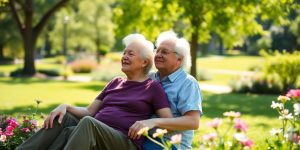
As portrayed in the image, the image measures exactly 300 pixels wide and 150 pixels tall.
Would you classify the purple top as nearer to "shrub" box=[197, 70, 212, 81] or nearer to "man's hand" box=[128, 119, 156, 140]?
"man's hand" box=[128, 119, 156, 140]

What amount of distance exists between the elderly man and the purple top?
0.54ft

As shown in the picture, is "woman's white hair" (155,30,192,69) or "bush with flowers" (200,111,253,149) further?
"woman's white hair" (155,30,192,69)

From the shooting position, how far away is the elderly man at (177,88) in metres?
4.35

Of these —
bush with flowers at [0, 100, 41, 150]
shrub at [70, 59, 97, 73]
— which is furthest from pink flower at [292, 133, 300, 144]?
shrub at [70, 59, 97, 73]

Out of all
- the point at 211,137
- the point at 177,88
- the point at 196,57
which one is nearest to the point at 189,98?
the point at 177,88

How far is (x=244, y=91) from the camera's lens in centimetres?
2250

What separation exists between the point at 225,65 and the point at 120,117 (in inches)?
1696

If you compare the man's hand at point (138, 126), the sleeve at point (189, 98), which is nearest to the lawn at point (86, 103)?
the sleeve at point (189, 98)

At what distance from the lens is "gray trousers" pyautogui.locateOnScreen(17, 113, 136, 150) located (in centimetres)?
385

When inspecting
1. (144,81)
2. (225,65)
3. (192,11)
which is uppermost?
(192,11)

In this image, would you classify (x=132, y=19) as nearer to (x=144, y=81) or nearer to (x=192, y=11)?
(x=192, y=11)

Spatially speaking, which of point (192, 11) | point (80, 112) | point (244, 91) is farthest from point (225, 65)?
point (80, 112)

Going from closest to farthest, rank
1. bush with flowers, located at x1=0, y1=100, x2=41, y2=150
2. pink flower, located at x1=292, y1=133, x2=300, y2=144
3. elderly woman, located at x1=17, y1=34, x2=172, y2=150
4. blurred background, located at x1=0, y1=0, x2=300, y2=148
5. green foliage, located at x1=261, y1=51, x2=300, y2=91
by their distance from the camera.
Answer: pink flower, located at x1=292, y1=133, x2=300, y2=144 → elderly woman, located at x1=17, y1=34, x2=172, y2=150 → bush with flowers, located at x1=0, y1=100, x2=41, y2=150 → blurred background, located at x1=0, y1=0, x2=300, y2=148 → green foliage, located at x1=261, y1=51, x2=300, y2=91

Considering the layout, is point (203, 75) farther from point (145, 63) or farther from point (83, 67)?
point (145, 63)
